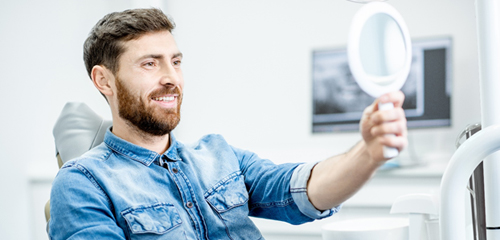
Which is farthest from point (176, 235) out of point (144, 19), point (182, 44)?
point (182, 44)

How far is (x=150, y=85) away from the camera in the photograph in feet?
4.09

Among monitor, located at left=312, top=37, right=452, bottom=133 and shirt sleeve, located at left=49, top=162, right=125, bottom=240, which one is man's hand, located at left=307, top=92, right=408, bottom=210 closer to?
shirt sleeve, located at left=49, top=162, right=125, bottom=240

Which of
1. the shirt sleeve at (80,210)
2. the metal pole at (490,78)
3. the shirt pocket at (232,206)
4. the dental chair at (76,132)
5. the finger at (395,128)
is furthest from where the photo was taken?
the dental chair at (76,132)

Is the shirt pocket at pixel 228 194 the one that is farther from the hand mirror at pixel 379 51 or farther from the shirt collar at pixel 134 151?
the hand mirror at pixel 379 51

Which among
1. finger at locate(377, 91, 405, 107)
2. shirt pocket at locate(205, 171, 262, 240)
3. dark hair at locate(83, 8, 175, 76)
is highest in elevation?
dark hair at locate(83, 8, 175, 76)

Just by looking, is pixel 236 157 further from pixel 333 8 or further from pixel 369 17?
pixel 333 8

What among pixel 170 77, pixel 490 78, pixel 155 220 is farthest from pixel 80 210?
pixel 490 78

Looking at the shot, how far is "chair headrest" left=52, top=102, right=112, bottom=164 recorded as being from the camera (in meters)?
1.43

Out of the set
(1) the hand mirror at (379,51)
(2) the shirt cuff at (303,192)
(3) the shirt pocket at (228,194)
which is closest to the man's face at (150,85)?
(3) the shirt pocket at (228,194)

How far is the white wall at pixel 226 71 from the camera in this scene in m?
2.62

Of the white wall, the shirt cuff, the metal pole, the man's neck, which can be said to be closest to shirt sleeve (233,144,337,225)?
the shirt cuff

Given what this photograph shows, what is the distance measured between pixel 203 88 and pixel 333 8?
36.2 inches

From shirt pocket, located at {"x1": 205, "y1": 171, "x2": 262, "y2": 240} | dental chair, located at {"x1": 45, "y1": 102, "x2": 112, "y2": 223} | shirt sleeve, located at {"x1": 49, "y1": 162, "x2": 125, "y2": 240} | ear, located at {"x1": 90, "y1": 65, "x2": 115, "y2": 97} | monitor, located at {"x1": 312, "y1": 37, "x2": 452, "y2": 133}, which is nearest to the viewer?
shirt sleeve, located at {"x1": 49, "y1": 162, "x2": 125, "y2": 240}

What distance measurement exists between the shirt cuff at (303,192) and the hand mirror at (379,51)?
1.28 feet
